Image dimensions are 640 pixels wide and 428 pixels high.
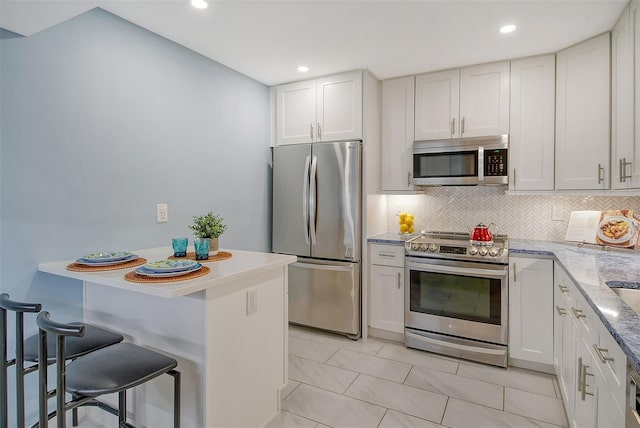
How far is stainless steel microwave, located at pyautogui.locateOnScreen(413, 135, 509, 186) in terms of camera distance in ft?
9.52

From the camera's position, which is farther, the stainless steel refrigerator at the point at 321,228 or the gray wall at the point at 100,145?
the stainless steel refrigerator at the point at 321,228

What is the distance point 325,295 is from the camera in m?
3.29

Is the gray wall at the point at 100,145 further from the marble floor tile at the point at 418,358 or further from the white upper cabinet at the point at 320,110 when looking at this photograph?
the marble floor tile at the point at 418,358

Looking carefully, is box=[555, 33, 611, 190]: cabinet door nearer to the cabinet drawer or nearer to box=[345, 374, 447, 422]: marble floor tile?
the cabinet drawer

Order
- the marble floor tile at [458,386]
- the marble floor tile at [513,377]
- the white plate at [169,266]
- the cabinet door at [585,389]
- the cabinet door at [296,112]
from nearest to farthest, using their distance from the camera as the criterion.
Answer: the cabinet door at [585,389] → the white plate at [169,266] → the marble floor tile at [458,386] → the marble floor tile at [513,377] → the cabinet door at [296,112]

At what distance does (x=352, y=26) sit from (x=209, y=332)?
2.11m

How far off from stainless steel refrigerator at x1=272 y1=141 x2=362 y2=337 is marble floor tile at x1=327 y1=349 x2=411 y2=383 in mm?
329

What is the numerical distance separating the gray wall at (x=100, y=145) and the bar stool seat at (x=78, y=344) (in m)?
0.35

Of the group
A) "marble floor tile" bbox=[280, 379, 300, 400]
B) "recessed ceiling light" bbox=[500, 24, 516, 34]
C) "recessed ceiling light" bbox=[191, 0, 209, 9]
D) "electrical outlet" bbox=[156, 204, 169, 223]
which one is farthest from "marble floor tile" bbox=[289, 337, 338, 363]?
"recessed ceiling light" bbox=[500, 24, 516, 34]

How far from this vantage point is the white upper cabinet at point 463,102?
2.93m

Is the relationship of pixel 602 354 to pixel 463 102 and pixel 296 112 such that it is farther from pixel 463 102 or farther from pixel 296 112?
pixel 296 112

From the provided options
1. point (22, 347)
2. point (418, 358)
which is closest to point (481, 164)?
point (418, 358)

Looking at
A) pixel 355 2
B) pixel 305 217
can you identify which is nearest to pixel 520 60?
pixel 355 2

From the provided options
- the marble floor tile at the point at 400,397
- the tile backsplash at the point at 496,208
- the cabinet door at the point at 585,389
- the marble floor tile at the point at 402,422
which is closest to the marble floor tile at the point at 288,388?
the marble floor tile at the point at 400,397
